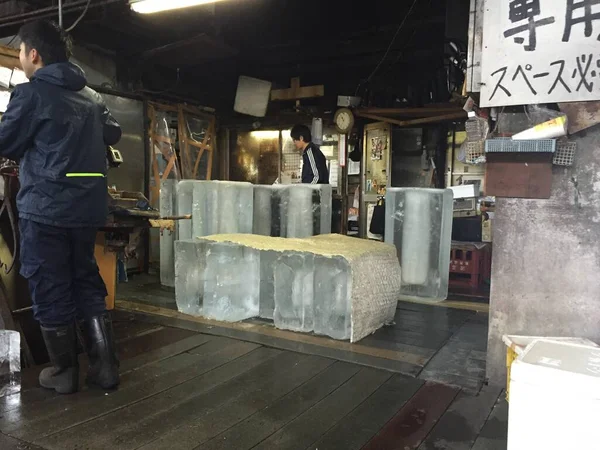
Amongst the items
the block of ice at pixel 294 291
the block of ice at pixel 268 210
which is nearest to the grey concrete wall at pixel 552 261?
the block of ice at pixel 294 291

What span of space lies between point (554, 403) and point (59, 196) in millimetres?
2794

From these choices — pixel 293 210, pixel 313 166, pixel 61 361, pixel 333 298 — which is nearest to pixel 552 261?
pixel 333 298

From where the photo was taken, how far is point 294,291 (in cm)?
439

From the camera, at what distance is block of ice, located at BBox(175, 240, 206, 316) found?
485cm

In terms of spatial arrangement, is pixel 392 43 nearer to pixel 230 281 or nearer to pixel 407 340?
pixel 230 281

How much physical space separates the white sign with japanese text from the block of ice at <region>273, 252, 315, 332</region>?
203 centimetres

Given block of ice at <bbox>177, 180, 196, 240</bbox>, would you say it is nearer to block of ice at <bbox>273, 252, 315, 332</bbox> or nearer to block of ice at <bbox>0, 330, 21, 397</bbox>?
block of ice at <bbox>273, 252, 315, 332</bbox>

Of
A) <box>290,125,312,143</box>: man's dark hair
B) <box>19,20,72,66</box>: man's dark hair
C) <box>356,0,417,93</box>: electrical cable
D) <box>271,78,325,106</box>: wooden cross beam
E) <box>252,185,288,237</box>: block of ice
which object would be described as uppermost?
<box>356,0,417,93</box>: electrical cable

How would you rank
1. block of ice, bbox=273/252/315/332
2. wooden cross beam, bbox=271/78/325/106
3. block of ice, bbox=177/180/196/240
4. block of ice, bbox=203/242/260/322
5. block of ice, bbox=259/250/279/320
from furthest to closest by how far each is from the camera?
1. wooden cross beam, bbox=271/78/325/106
2. block of ice, bbox=177/180/196/240
3. block of ice, bbox=203/242/260/322
4. block of ice, bbox=259/250/279/320
5. block of ice, bbox=273/252/315/332

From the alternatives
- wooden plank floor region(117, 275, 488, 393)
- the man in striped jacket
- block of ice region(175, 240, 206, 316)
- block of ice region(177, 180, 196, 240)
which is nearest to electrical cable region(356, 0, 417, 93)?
the man in striped jacket

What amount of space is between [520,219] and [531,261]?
280mm

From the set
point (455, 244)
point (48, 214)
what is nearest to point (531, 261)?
point (48, 214)

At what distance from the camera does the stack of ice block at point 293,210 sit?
575 centimetres

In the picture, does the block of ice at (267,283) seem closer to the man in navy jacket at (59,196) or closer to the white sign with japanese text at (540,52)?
the man in navy jacket at (59,196)
